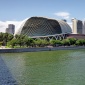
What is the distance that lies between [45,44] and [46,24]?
3893cm

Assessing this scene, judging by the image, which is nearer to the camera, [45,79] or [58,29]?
[45,79]

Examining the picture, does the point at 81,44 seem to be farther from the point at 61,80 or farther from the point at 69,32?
the point at 61,80

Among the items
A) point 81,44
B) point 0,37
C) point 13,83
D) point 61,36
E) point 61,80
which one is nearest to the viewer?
point 13,83

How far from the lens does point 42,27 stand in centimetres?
13300

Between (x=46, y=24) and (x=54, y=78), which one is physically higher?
(x=46, y=24)

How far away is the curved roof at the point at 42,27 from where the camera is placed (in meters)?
130

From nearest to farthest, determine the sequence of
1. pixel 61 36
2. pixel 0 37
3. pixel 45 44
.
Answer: pixel 45 44, pixel 0 37, pixel 61 36

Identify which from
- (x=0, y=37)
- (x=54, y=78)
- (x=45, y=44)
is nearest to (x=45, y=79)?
(x=54, y=78)

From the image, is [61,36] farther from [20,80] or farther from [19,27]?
[20,80]

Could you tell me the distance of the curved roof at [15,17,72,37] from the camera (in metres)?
130

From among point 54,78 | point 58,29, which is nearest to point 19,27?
point 58,29

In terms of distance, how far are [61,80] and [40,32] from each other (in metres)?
111

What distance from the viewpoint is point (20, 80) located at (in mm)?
21828

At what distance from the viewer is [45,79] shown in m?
22.1
